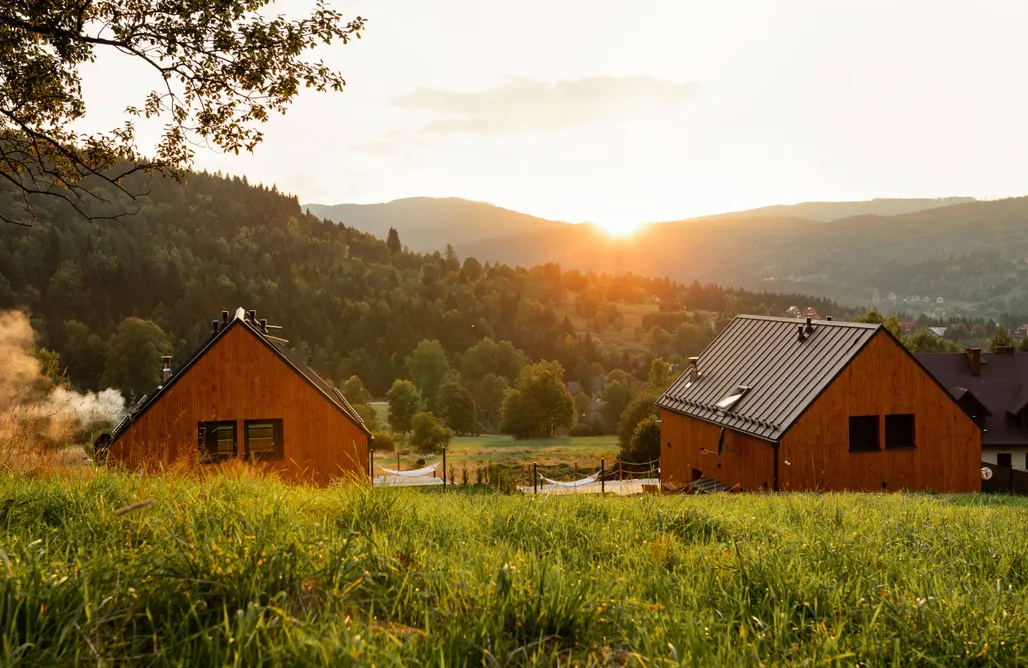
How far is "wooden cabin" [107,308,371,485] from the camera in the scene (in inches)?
1017

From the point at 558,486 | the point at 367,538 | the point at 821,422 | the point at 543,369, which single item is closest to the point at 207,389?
the point at 558,486

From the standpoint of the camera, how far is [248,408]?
2644 cm

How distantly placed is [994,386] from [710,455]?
26.5m

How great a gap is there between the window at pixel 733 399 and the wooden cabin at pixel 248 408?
1355 cm

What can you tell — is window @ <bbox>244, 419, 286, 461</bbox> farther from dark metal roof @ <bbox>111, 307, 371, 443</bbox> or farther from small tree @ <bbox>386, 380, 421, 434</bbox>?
small tree @ <bbox>386, 380, 421, 434</bbox>

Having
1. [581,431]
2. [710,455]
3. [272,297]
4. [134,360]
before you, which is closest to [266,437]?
[710,455]

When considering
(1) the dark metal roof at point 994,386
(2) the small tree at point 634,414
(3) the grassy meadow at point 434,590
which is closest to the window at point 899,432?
(1) the dark metal roof at point 994,386

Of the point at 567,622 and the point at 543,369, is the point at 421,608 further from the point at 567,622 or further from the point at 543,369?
the point at 543,369

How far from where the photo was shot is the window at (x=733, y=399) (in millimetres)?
27594

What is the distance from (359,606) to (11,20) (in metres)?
8.19

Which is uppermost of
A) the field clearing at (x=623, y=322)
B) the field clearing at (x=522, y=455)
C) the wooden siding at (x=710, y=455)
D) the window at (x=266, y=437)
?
the field clearing at (x=623, y=322)

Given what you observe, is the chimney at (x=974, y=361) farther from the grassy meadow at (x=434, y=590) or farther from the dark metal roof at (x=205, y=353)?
the grassy meadow at (x=434, y=590)

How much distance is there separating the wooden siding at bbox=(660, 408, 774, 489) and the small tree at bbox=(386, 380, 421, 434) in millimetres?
59495

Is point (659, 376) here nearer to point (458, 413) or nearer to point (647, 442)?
point (647, 442)
